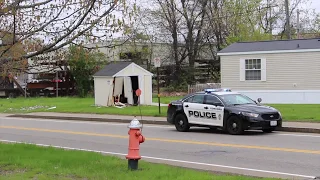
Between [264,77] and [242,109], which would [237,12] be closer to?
[264,77]

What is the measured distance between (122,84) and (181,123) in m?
13.0

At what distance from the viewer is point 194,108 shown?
18.6 metres

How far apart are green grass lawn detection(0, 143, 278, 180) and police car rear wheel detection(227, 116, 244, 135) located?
633 cm

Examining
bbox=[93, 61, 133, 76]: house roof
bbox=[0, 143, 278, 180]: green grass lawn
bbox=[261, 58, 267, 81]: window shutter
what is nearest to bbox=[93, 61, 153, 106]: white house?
bbox=[93, 61, 133, 76]: house roof

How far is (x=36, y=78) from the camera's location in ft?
163

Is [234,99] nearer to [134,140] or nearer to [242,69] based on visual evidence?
[134,140]

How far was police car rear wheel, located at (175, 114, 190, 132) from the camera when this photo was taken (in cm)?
1881

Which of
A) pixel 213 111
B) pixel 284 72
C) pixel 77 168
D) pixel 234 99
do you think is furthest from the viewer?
pixel 284 72

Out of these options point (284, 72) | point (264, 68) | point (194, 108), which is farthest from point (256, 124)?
point (264, 68)

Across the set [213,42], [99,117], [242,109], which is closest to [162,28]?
[213,42]

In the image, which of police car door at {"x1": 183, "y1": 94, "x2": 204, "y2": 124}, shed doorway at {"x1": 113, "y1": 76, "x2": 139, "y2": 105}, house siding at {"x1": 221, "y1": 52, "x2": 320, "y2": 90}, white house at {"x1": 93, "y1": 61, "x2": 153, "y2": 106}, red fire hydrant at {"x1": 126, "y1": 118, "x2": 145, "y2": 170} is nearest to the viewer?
red fire hydrant at {"x1": 126, "y1": 118, "x2": 145, "y2": 170}

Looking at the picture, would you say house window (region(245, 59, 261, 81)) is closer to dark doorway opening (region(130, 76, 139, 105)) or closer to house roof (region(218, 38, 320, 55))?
house roof (region(218, 38, 320, 55))

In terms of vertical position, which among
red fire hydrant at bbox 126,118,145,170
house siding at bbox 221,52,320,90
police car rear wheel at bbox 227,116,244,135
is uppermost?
house siding at bbox 221,52,320,90

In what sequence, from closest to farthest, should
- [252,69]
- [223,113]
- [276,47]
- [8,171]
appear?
[8,171] → [223,113] → [276,47] → [252,69]
